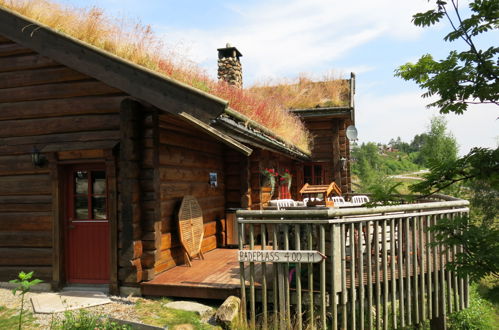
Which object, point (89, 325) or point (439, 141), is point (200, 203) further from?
point (439, 141)

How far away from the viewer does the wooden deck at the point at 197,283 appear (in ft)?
19.3

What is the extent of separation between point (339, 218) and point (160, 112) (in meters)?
3.40

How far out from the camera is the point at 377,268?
5.47m

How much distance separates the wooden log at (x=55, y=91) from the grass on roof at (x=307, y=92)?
1107 cm

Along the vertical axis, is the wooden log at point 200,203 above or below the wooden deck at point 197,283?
above

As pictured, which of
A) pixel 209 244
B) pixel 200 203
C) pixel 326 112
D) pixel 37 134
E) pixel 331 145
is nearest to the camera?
pixel 37 134

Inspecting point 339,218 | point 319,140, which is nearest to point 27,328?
point 339,218

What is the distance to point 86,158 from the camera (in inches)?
256

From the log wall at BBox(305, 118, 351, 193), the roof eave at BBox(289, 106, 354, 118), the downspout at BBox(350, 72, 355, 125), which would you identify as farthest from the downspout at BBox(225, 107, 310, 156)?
the downspout at BBox(350, 72, 355, 125)

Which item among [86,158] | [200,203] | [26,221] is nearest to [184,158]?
[200,203]

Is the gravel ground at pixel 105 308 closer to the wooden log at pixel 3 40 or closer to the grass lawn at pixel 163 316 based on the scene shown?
the grass lawn at pixel 163 316

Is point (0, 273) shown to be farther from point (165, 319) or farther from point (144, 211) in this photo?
point (165, 319)

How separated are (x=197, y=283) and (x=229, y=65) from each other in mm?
9060

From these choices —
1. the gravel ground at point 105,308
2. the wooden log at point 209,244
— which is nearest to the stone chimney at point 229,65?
the wooden log at point 209,244
